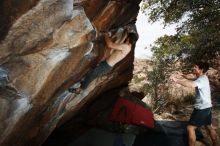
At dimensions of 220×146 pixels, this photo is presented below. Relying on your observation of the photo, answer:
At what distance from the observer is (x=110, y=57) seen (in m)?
8.73

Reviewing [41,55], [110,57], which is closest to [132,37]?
[110,57]

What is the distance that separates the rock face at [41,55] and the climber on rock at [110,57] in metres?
0.50

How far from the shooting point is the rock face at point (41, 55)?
17.6 ft

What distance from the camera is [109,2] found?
737 cm

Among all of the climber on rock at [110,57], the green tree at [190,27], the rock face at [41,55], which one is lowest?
the green tree at [190,27]

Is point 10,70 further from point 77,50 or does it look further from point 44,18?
point 77,50

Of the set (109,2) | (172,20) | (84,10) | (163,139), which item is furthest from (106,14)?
(172,20)

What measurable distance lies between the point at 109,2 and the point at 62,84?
190cm

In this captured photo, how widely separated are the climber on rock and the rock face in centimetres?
50

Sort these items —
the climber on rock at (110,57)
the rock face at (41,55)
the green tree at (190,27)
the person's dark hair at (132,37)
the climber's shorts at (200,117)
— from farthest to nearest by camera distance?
the green tree at (190,27) → the person's dark hair at (132,37) → the climber's shorts at (200,117) → the climber on rock at (110,57) → the rock face at (41,55)

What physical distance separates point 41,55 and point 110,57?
302 centimetres

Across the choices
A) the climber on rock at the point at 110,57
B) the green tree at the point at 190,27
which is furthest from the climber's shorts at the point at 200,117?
the green tree at the point at 190,27

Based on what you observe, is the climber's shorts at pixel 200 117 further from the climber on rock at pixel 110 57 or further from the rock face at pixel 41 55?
the rock face at pixel 41 55

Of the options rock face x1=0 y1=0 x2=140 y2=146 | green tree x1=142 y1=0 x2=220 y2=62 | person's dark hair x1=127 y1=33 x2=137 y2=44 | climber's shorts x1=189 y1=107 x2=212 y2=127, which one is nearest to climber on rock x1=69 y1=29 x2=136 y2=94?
person's dark hair x1=127 y1=33 x2=137 y2=44
